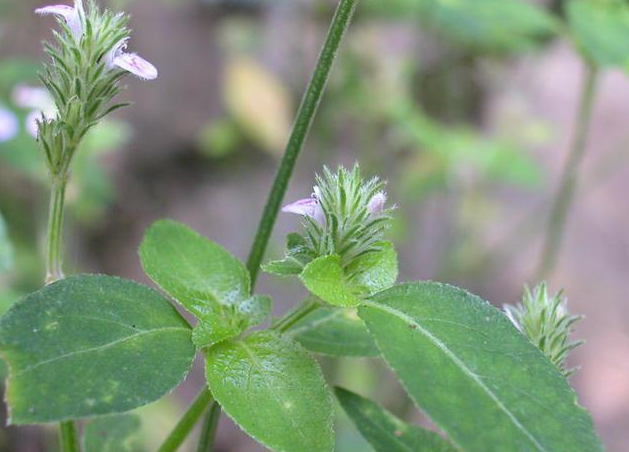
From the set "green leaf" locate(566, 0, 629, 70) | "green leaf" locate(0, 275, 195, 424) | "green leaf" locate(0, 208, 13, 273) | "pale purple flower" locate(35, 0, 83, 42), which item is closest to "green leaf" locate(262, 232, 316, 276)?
"green leaf" locate(0, 275, 195, 424)

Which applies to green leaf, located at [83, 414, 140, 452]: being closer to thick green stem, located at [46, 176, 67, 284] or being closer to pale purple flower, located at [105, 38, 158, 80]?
thick green stem, located at [46, 176, 67, 284]

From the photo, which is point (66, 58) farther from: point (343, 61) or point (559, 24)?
point (343, 61)

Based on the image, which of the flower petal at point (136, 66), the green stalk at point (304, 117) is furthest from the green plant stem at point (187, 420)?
the flower petal at point (136, 66)

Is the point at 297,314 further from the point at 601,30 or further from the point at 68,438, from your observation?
the point at 601,30

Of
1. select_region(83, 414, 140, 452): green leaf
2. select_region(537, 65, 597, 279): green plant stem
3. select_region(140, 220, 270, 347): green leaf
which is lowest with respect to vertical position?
select_region(83, 414, 140, 452): green leaf

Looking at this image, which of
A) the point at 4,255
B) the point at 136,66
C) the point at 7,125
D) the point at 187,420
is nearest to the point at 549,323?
the point at 187,420

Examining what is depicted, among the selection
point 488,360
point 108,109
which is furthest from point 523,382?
point 108,109

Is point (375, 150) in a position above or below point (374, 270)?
above
